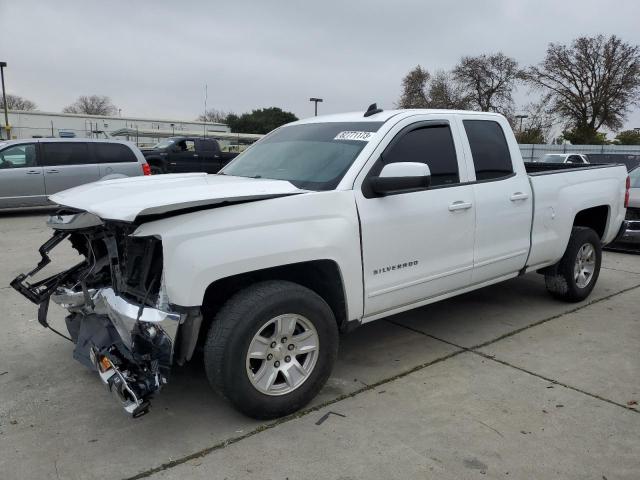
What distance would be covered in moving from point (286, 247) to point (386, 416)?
4.02ft

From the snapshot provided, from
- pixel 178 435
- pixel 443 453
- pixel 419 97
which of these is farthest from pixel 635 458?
pixel 419 97

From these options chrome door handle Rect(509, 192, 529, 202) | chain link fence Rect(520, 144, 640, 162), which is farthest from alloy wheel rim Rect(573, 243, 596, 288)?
chain link fence Rect(520, 144, 640, 162)

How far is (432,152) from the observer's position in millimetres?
4168

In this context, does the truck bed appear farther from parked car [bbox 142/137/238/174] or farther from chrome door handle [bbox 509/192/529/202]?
parked car [bbox 142/137/238/174]

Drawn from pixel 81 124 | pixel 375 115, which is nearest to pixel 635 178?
pixel 375 115

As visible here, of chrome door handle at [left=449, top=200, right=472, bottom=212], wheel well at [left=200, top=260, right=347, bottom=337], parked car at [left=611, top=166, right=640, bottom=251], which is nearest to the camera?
wheel well at [left=200, top=260, right=347, bottom=337]

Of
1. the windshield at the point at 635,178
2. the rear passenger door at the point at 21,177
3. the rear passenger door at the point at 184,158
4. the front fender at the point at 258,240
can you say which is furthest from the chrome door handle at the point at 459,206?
the rear passenger door at the point at 184,158

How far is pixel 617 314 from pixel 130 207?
474cm

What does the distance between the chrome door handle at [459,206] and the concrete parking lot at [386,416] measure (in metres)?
1.17

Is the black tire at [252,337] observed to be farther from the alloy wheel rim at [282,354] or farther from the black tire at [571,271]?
the black tire at [571,271]

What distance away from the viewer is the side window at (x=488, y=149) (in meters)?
4.48

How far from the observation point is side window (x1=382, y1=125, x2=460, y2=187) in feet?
13.0

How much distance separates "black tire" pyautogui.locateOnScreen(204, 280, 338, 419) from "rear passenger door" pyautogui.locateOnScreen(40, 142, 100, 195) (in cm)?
1068

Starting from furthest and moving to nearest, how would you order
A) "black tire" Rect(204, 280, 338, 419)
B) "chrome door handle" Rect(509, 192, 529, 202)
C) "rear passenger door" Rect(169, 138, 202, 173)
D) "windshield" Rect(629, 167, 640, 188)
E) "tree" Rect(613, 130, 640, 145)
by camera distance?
1. "tree" Rect(613, 130, 640, 145)
2. "rear passenger door" Rect(169, 138, 202, 173)
3. "windshield" Rect(629, 167, 640, 188)
4. "chrome door handle" Rect(509, 192, 529, 202)
5. "black tire" Rect(204, 280, 338, 419)
